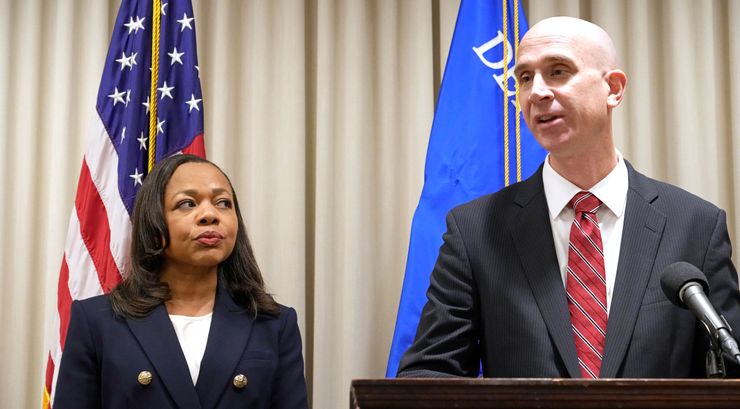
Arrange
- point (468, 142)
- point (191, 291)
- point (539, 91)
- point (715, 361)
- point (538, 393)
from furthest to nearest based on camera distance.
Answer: point (468, 142) < point (191, 291) < point (539, 91) < point (715, 361) < point (538, 393)

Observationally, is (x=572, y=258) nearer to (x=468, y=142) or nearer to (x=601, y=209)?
(x=601, y=209)

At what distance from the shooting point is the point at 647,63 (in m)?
4.11

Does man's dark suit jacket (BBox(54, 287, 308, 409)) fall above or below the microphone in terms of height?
below

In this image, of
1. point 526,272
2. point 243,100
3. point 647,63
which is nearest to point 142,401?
point 526,272

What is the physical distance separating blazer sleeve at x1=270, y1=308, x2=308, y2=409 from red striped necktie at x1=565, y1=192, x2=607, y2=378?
3.06 ft

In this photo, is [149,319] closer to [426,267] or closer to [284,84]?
[426,267]

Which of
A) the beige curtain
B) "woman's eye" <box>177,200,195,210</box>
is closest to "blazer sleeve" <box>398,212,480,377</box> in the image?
"woman's eye" <box>177,200,195,210</box>

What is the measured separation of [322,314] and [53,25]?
67.6 inches

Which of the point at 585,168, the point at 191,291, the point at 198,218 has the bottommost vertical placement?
the point at 191,291

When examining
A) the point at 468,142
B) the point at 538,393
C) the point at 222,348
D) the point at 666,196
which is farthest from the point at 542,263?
the point at 468,142

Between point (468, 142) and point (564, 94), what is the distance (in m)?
1.44

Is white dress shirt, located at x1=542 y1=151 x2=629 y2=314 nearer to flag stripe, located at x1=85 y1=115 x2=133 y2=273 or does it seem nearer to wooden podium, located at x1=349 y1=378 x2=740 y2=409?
wooden podium, located at x1=349 y1=378 x2=740 y2=409

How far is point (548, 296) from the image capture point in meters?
2.09

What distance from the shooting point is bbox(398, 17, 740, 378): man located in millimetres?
2031
